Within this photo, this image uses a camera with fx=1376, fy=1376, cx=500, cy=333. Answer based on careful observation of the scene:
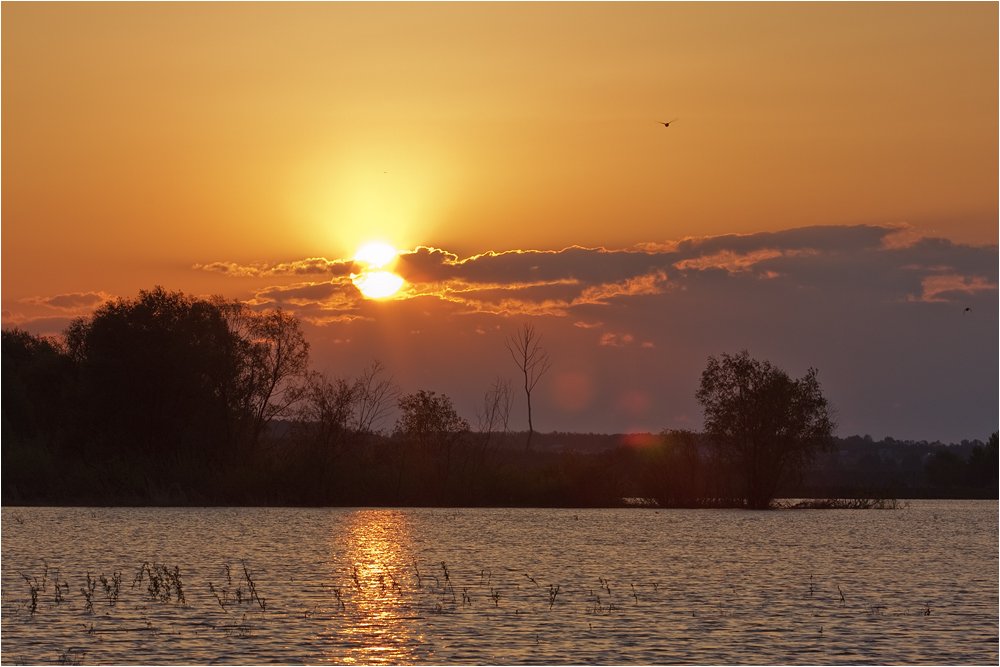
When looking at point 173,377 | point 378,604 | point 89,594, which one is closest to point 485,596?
point 378,604

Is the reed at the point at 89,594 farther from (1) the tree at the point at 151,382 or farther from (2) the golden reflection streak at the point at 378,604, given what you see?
(1) the tree at the point at 151,382

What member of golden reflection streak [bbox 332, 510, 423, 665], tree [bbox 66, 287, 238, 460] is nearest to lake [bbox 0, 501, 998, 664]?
golden reflection streak [bbox 332, 510, 423, 665]

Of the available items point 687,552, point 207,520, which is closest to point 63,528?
point 207,520

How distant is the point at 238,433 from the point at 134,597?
65332mm

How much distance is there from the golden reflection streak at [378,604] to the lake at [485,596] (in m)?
0.10

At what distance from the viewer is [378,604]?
35.8 meters

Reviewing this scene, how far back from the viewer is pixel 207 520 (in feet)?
244

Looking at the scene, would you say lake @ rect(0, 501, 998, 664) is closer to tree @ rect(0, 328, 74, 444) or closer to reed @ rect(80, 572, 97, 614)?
reed @ rect(80, 572, 97, 614)

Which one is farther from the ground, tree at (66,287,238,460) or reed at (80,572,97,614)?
tree at (66,287,238,460)

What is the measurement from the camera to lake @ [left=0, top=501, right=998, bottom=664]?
2824cm

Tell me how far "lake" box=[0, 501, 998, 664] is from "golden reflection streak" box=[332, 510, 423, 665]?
0.10 m

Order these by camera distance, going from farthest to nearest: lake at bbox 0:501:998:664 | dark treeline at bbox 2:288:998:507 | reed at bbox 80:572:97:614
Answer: dark treeline at bbox 2:288:998:507, reed at bbox 80:572:97:614, lake at bbox 0:501:998:664

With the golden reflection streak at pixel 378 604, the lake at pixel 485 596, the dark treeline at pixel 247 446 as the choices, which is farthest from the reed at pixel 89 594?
the dark treeline at pixel 247 446

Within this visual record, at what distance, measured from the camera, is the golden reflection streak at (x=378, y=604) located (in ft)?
92.3
